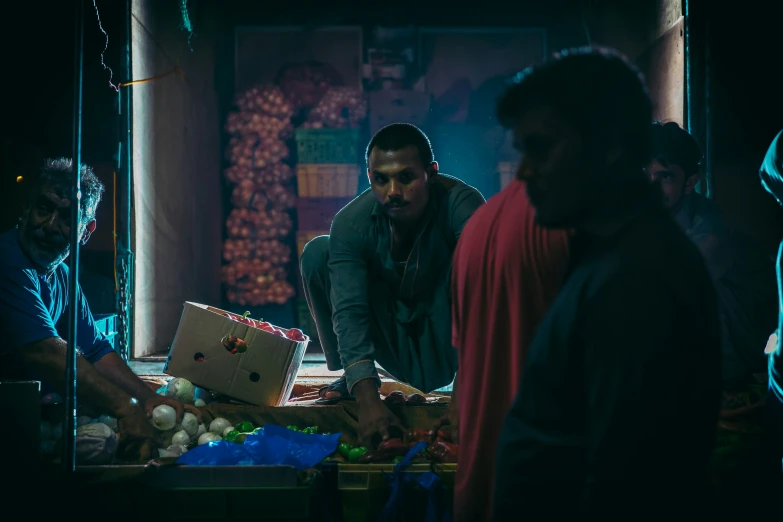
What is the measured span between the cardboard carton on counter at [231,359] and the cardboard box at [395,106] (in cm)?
385

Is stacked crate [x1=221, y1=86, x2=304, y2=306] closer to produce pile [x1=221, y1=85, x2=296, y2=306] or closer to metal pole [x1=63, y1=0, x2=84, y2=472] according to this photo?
produce pile [x1=221, y1=85, x2=296, y2=306]

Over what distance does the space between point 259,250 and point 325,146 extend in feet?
3.93

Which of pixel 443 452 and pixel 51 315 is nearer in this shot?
pixel 443 452

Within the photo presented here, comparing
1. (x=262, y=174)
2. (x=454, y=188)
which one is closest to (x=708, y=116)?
(x=454, y=188)

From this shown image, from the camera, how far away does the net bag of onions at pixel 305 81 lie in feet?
23.7

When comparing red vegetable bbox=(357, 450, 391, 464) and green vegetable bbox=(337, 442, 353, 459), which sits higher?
red vegetable bbox=(357, 450, 391, 464)

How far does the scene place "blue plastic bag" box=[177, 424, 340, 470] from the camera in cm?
266

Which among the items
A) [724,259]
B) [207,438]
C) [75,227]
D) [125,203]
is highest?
[125,203]

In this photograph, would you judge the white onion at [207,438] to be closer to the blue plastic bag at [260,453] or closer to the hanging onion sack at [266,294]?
the blue plastic bag at [260,453]

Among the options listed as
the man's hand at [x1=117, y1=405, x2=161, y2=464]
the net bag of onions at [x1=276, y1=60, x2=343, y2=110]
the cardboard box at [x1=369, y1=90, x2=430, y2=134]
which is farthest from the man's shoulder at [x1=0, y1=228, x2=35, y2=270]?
the net bag of onions at [x1=276, y1=60, x2=343, y2=110]

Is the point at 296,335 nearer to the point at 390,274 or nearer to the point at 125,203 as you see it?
the point at 390,274

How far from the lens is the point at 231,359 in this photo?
3.53m

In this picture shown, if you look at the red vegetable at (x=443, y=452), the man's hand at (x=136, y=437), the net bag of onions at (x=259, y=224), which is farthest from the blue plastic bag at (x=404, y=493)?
the net bag of onions at (x=259, y=224)

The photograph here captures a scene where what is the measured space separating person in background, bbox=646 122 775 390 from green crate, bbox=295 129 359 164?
3.70 metres
